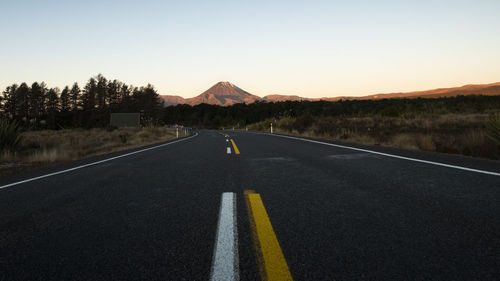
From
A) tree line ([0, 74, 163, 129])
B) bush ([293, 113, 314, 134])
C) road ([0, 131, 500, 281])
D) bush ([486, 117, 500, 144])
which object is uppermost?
tree line ([0, 74, 163, 129])

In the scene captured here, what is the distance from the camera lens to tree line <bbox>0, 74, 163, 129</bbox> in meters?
77.1

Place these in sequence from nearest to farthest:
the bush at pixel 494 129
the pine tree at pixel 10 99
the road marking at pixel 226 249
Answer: the road marking at pixel 226 249
the bush at pixel 494 129
the pine tree at pixel 10 99

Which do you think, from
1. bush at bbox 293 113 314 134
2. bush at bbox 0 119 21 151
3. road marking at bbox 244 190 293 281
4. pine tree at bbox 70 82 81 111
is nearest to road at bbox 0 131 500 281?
road marking at bbox 244 190 293 281

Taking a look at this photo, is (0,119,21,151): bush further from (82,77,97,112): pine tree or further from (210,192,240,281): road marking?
(82,77,97,112): pine tree

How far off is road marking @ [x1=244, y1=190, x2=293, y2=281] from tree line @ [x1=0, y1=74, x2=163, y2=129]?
8442 cm

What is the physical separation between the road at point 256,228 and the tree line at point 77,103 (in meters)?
83.0

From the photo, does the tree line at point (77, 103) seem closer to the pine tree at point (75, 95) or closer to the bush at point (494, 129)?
the pine tree at point (75, 95)

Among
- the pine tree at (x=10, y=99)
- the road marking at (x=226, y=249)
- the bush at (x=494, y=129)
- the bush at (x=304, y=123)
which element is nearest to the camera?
the road marking at (x=226, y=249)

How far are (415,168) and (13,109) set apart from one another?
327ft

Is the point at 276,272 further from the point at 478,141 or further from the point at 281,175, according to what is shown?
the point at 478,141

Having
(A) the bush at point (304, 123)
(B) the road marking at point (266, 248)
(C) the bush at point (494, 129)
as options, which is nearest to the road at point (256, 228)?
(B) the road marking at point (266, 248)

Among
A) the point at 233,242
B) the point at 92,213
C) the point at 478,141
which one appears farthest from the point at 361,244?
the point at 478,141

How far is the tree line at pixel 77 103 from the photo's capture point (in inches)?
3036

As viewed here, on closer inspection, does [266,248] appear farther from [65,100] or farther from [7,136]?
[65,100]
